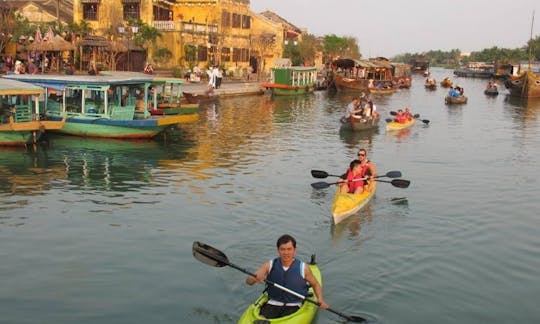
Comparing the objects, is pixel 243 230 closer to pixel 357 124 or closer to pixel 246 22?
pixel 357 124

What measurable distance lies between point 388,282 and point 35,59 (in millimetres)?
34220

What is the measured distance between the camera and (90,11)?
5006cm

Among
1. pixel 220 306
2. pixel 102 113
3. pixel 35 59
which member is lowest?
pixel 220 306

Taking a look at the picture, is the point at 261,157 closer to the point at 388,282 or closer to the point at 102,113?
the point at 102,113

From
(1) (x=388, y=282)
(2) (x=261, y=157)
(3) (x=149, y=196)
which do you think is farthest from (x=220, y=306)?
(2) (x=261, y=157)

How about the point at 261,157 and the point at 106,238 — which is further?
the point at 261,157

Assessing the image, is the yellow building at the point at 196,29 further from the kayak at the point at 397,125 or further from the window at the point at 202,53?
the kayak at the point at 397,125

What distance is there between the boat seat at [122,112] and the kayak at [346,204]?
12320 millimetres

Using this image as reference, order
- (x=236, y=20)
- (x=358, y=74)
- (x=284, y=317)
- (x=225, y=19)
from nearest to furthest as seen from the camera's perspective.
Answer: (x=284, y=317) < (x=225, y=19) < (x=236, y=20) < (x=358, y=74)

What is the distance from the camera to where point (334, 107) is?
4444 cm

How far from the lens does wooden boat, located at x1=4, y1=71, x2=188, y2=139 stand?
24.1 meters

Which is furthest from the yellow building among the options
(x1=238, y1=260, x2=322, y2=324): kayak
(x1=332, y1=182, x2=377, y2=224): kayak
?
(x1=238, y1=260, x2=322, y2=324): kayak

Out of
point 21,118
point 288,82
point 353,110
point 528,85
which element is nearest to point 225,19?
point 288,82

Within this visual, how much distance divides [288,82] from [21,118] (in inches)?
1268
